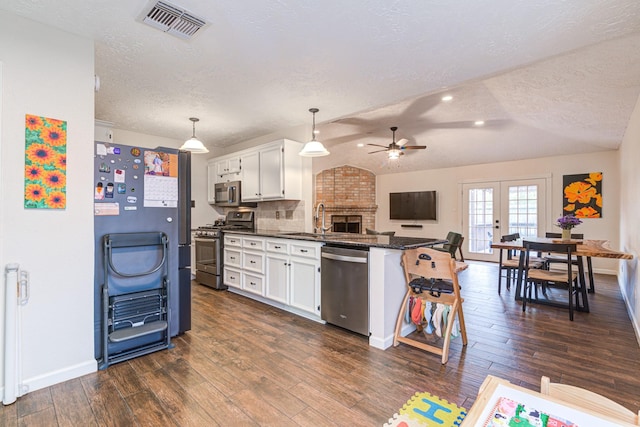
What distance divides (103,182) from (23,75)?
0.81 meters

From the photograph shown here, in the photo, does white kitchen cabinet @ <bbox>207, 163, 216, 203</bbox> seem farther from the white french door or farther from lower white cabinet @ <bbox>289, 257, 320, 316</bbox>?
the white french door

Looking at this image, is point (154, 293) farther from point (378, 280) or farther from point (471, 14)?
point (471, 14)

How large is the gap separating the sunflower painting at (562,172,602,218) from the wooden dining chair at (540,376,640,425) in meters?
6.52

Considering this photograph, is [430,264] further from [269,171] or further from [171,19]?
[269,171]

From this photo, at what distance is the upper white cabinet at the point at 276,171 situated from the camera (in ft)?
14.4

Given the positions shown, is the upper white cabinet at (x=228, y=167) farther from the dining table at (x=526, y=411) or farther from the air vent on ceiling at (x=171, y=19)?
the dining table at (x=526, y=411)

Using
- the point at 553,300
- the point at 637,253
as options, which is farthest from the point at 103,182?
the point at 553,300

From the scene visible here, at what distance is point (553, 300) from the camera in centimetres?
404

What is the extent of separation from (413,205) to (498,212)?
2017 mm

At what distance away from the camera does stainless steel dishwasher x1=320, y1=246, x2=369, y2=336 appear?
275cm

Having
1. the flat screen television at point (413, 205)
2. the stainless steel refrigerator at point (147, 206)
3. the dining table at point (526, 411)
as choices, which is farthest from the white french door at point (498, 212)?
the dining table at point (526, 411)

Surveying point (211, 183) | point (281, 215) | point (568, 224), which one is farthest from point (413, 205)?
point (211, 183)

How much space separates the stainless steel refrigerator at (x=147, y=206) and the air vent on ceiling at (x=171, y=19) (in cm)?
99

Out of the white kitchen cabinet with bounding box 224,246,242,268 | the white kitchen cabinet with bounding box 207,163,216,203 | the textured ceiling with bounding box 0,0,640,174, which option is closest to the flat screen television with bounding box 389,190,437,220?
the textured ceiling with bounding box 0,0,640,174
